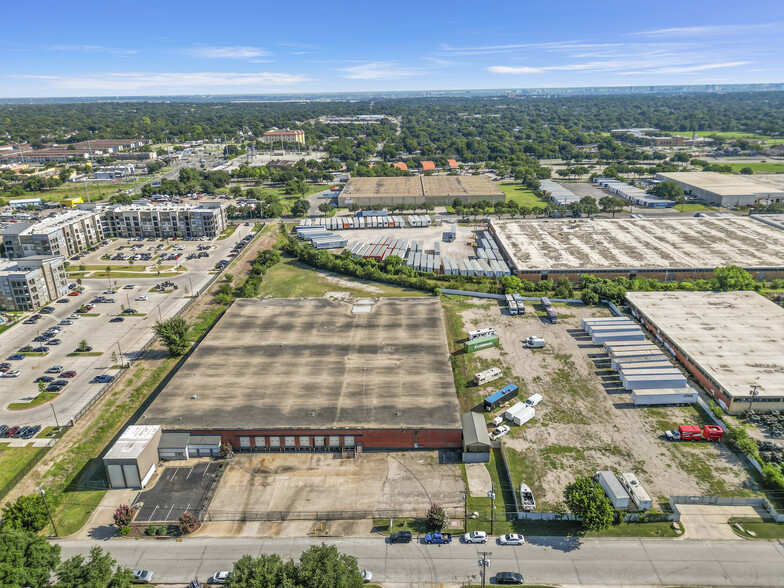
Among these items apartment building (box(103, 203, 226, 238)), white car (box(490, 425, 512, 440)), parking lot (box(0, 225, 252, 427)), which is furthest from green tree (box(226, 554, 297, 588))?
apartment building (box(103, 203, 226, 238))

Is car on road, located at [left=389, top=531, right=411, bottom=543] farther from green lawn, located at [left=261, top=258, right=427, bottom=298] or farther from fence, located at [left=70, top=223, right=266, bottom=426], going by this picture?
green lawn, located at [left=261, top=258, right=427, bottom=298]

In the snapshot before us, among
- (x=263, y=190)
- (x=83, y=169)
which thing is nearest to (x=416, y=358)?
(x=263, y=190)

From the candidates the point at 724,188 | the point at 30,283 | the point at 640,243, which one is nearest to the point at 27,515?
the point at 30,283

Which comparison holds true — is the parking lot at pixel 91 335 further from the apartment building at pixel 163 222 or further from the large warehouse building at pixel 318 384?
the apartment building at pixel 163 222

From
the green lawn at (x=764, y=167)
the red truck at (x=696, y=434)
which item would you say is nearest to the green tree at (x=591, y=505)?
the red truck at (x=696, y=434)

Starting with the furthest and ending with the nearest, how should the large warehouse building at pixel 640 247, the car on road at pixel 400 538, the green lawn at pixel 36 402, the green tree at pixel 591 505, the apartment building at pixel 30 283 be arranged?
the large warehouse building at pixel 640 247
the apartment building at pixel 30 283
the green lawn at pixel 36 402
the car on road at pixel 400 538
the green tree at pixel 591 505

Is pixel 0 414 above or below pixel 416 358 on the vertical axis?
below

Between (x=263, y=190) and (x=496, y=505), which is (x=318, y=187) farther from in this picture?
(x=496, y=505)
